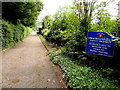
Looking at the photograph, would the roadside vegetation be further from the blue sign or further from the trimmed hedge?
the blue sign

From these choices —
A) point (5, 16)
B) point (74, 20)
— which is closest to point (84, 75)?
point (74, 20)

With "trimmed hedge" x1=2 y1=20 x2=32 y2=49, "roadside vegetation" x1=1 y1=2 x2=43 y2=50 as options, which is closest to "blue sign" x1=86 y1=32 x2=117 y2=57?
"roadside vegetation" x1=1 y1=2 x2=43 y2=50

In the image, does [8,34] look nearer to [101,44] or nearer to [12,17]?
[12,17]

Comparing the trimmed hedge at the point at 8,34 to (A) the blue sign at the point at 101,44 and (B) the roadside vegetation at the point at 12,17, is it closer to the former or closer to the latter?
(B) the roadside vegetation at the point at 12,17

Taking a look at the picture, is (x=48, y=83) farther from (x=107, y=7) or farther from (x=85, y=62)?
(x=107, y=7)

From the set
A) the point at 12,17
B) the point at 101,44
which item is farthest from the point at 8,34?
the point at 101,44

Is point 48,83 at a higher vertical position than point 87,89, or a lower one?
lower

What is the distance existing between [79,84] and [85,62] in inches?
73.0

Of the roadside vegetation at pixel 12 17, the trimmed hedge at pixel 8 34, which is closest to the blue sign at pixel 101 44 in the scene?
the roadside vegetation at pixel 12 17

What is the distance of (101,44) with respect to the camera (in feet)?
11.0

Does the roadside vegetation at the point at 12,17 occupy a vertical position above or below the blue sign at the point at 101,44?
above

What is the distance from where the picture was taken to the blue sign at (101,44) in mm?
3067

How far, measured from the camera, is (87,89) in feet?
8.15

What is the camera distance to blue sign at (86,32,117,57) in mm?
3067
